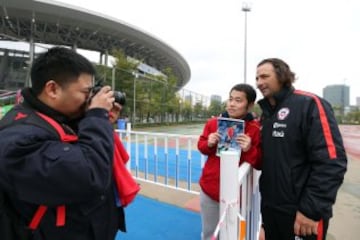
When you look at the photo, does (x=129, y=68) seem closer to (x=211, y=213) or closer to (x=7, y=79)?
(x=7, y=79)

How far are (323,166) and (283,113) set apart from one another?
0.39 m

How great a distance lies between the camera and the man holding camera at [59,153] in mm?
930

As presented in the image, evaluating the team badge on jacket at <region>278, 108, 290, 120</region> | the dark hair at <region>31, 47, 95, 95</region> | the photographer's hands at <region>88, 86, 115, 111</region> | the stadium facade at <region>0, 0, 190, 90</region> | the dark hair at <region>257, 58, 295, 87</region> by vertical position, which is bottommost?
the team badge on jacket at <region>278, 108, 290, 120</region>

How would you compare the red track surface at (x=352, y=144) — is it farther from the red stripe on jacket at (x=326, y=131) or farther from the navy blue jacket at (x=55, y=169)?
the navy blue jacket at (x=55, y=169)

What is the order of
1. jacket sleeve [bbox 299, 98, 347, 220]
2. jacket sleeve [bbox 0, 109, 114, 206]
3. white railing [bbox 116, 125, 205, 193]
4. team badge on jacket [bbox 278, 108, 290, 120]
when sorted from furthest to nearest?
white railing [bbox 116, 125, 205, 193], team badge on jacket [bbox 278, 108, 290, 120], jacket sleeve [bbox 299, 98, 347, 220], jacket sleeve [bbox 0, 109, 114, 206]

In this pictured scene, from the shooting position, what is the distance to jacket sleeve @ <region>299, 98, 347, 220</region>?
1567 mm

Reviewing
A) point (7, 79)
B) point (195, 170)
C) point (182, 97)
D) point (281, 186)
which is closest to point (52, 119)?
point (281, 186)

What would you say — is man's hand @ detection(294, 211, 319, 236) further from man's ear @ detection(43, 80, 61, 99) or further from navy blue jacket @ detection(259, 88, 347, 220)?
man's ear @ detection(43, 80, 61, 99)

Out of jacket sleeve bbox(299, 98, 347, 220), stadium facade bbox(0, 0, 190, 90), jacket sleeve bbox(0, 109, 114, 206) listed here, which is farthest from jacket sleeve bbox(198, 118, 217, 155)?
stadium facade bbox(0, 0, 190, 90)

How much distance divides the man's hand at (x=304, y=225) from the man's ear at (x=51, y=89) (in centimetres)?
144

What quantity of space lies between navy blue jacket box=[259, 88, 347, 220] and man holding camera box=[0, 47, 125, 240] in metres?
1.08

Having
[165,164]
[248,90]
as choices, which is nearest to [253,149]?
[248,90]

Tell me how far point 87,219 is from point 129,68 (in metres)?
20.0

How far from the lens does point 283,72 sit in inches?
74.1
